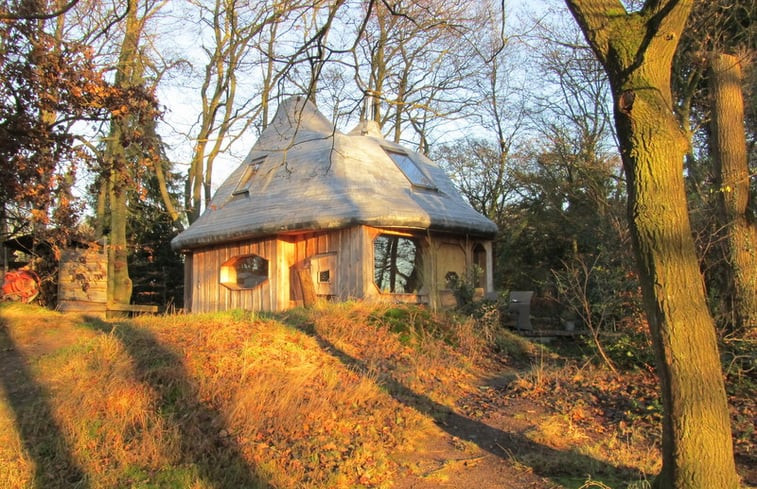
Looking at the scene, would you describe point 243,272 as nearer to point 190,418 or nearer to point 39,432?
point 190,418

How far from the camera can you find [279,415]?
6.18 metres

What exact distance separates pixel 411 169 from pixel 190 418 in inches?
511

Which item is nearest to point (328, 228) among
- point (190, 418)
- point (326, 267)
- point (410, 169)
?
point (326, 267)

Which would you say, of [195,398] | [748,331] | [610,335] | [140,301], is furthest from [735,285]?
[140,301]

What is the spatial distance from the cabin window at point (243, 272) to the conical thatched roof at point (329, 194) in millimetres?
934

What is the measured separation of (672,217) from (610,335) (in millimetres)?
5555

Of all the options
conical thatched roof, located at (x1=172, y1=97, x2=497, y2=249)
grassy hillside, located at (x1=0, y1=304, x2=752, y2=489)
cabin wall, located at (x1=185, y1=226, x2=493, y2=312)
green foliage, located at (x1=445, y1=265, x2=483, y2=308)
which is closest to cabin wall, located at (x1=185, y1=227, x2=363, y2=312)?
cabin wall, located at (x1=185, y1=226, x2=493, y2=312)

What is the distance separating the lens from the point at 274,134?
19.7 m

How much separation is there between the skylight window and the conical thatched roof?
29 millimetres

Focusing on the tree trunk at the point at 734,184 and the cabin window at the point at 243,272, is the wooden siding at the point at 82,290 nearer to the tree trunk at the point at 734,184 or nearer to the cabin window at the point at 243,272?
the cabin window at the point at 243,272

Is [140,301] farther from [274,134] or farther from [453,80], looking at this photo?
[453,80]

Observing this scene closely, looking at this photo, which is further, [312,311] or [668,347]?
[312,311]

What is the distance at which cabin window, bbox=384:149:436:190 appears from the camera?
1753 centimetres

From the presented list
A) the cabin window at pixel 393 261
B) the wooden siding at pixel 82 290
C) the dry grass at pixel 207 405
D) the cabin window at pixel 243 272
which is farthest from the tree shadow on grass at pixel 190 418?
the cabin window at pixel 393 261
